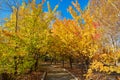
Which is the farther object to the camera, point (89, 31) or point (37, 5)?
point (37, 5)

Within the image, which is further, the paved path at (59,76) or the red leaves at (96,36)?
the paved path at (59,76)

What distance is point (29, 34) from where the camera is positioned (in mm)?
16531

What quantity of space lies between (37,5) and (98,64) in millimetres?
11732

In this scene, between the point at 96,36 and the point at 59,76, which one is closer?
the point at 96,36

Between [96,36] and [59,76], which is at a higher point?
[96,36]

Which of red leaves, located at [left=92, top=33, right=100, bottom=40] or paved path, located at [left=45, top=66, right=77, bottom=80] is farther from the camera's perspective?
paved path, located at [left=45, top=66, right=77, bottom=80]

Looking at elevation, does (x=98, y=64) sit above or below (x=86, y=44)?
below

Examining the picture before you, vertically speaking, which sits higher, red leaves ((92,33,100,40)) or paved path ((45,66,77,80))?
red leaves ((92,33,100,40))

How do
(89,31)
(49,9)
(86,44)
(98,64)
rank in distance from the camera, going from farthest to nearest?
(49,9)
(86,44)
(89,31)
(98,64)

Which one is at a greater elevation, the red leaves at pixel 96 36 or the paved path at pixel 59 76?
the red leaves at pixel 96 36

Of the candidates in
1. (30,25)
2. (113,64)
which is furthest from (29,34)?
(113,64)

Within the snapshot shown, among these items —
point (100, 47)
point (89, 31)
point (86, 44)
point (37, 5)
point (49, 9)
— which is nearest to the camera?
point (100, 47)

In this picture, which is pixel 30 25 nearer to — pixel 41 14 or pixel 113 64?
pixel 41 14

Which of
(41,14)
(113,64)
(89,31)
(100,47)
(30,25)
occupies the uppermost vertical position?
(41,14)
